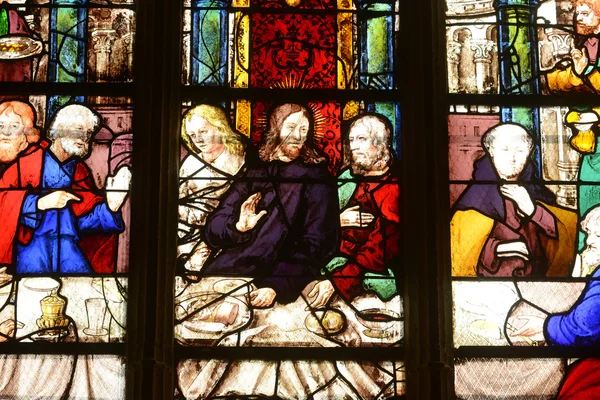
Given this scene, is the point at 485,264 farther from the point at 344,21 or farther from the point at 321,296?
the point at 344,21

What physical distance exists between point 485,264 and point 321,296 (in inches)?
37.8

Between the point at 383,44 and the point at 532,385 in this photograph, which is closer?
the point at 532,385

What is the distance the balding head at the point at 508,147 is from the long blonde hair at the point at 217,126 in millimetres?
1460

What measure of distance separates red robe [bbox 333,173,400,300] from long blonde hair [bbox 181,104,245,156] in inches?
29.7

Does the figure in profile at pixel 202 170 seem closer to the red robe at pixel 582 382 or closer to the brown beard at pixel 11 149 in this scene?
the brown beard at pixel 11 149

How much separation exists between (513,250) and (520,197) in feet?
1.08

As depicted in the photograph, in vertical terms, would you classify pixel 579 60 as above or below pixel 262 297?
above

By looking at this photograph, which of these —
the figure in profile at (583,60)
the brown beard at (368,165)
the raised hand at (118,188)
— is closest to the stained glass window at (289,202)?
the brown beard at (368,165)

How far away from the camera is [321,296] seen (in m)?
7.45

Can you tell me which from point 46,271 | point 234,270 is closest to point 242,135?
point 234,270

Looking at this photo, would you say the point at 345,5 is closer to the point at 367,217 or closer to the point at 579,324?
the point at 367,217

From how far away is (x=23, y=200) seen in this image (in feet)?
24.8

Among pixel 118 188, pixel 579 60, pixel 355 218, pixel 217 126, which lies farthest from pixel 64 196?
pixel 579 60

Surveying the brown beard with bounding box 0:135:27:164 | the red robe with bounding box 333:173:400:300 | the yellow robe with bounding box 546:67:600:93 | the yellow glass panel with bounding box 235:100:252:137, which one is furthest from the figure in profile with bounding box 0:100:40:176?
the yellow robe with bounding box 546:67:600:93
